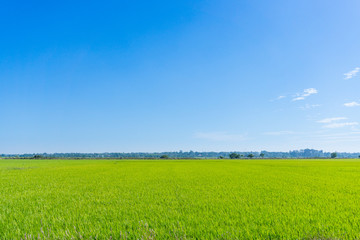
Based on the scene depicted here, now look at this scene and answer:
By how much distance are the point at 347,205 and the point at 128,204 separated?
305 inches

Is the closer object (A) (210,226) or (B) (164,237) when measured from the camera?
(B) (164,237)

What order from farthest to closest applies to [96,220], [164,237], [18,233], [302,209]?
1. [302,209]
2. [96,220]
3. [18,233]
4. [164,237]

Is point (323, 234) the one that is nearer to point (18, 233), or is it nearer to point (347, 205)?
point (347, 205)

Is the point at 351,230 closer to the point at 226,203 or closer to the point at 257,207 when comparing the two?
the point at 257,207

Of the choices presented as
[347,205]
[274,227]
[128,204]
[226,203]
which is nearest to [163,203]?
[128,204]

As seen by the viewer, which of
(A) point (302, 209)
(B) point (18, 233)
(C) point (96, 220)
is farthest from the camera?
(A) point (302, 209)

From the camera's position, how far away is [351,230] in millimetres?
4539

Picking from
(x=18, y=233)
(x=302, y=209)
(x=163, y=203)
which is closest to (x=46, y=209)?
(x=18, y=233)

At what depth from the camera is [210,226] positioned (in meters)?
4.75

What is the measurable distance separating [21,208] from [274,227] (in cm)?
819

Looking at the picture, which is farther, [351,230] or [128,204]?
[128,204]

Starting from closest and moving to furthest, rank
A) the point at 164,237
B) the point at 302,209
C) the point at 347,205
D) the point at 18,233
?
the point at 164,237 < the point at 18,233 < the point at 302,209 < the point at 347,205

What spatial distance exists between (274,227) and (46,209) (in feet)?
22.9

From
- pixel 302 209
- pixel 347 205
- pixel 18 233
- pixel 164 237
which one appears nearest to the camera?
pixel 164 237
